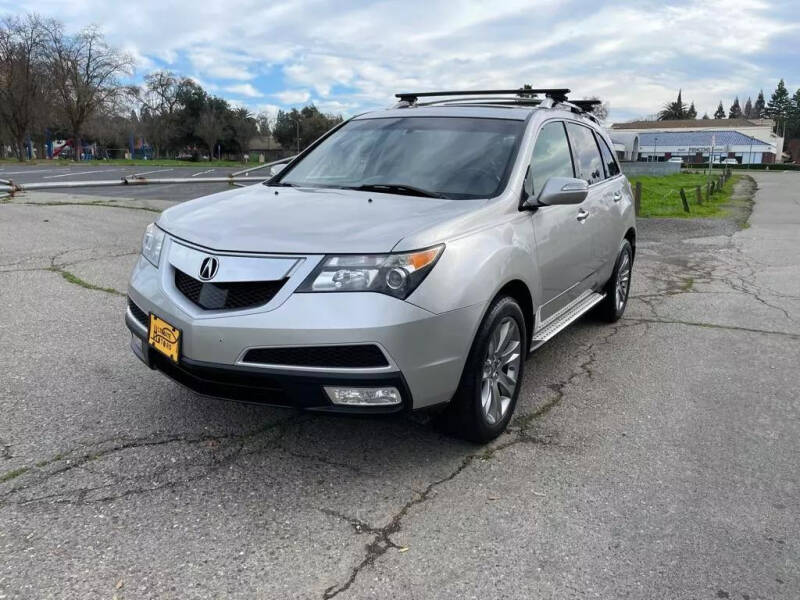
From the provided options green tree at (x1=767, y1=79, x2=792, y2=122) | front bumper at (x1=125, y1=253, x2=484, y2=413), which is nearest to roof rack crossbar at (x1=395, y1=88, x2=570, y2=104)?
front bumper at (x1=125, y1=253, x2=484, y2=413)

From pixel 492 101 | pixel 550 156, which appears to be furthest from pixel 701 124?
pixel 550 156

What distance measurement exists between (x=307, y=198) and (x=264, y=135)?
99.8 metres

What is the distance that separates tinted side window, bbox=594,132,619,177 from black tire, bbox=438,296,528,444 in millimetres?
2846

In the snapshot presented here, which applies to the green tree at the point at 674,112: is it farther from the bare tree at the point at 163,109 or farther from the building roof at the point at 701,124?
the bare tree at the point at 163,109

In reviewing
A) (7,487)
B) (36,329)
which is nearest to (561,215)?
(7,487)

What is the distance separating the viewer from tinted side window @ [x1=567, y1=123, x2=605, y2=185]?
5062mm

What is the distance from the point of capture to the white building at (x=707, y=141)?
109 m

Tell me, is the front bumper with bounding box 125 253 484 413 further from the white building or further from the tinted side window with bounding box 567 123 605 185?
the white building

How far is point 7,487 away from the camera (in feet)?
9.78

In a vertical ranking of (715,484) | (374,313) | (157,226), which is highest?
(157,226)

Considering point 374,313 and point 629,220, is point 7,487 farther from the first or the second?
point 629,220

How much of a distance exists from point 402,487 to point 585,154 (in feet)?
11.0

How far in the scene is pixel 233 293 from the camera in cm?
296

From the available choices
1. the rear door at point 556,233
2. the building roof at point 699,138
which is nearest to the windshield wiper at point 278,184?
the rear door at point 556,233
